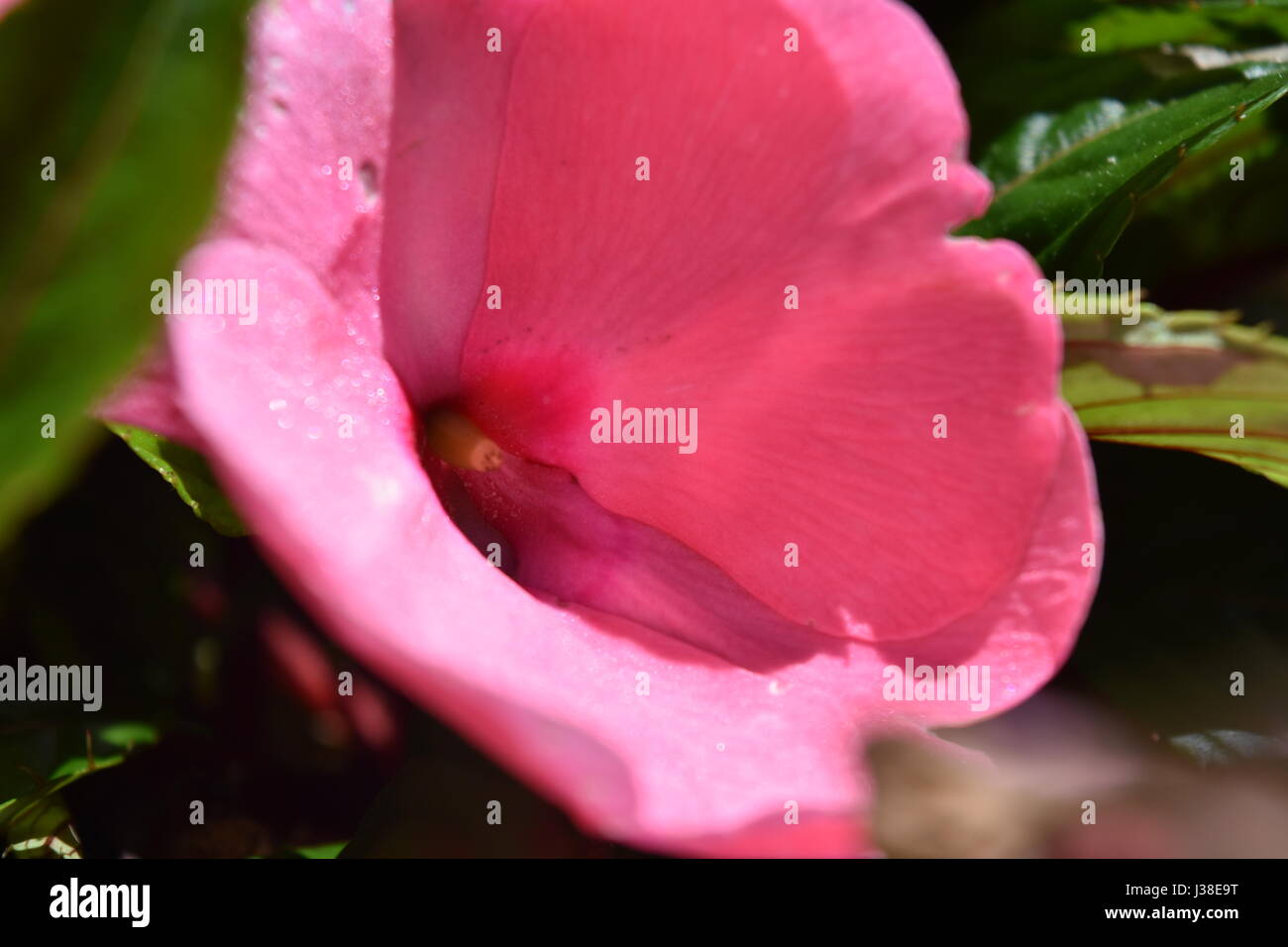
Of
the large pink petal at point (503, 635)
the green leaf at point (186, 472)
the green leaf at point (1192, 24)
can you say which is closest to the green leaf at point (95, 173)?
the large pink petal at point (503, 635)

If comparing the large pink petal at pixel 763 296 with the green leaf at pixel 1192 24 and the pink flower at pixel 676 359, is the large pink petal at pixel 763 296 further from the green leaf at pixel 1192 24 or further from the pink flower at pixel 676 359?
the green leaf at pixel 1192 24

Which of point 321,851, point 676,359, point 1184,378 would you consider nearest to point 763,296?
point 676,359

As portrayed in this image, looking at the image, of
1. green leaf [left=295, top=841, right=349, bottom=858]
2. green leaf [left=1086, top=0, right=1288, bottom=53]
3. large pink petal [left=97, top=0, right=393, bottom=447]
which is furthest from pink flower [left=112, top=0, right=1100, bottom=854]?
green leaf [left=1086, top=0, right=1288, bottom=53]

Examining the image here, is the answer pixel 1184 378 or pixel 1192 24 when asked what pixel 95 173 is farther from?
pixel 1192 24

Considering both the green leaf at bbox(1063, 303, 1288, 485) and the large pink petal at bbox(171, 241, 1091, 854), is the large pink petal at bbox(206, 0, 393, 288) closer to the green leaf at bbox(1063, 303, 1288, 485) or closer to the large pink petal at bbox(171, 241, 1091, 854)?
the large pink petal at bbox(171, 241, 1091, 854)
